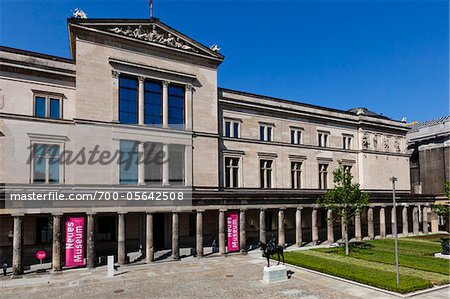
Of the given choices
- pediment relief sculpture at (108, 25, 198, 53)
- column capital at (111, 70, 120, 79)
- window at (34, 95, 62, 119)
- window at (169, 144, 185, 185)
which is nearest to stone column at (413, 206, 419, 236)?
window at (169, 144, 185, 185)

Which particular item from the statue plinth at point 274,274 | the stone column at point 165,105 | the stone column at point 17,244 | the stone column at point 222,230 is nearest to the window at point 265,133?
the stone column at point 165,105

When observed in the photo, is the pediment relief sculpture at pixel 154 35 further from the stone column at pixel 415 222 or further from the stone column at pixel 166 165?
the stone column at pixel 415 222

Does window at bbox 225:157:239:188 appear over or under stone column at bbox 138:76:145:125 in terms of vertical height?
under

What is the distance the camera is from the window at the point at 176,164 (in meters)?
39.1

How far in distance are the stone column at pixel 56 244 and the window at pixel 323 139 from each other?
37960 mm

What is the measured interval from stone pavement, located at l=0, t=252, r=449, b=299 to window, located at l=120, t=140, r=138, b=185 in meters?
9.13

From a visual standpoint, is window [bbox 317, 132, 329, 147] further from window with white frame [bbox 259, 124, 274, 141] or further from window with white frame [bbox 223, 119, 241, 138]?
window with white frame [bbox 223, 119, 241, 138]

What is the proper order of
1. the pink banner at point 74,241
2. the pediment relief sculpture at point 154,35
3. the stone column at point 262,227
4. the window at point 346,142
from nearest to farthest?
1. the pink banner at point 74,241
2. the pediment relief sculpture at point 154,35
3. the stone column at point 262,227
4. the window at point 346,142

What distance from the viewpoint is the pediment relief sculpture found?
37.6 metres

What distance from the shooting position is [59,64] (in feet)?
118

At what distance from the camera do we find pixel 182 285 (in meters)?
25.5

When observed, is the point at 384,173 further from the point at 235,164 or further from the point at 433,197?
the point at 235,164

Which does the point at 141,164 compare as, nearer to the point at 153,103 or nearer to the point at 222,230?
the point at 153,103

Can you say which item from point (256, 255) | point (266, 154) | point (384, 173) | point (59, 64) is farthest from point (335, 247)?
point (59, 64)
